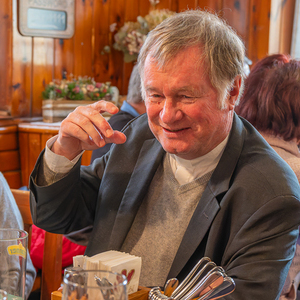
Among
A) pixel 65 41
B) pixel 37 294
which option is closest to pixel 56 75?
pixel 65 41

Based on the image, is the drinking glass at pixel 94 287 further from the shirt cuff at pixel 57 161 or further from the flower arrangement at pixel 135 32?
the flower arrangement at pixel 135 32

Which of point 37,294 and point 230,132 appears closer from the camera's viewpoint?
point 230,132

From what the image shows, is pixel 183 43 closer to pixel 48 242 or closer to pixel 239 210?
pixel 239 210

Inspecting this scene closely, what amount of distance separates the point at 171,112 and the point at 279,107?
78cm

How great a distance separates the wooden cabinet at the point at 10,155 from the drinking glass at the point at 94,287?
9.32ft

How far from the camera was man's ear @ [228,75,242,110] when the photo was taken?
1045mm

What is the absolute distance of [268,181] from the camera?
96 centimetres

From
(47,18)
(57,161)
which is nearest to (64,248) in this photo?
(57,161)

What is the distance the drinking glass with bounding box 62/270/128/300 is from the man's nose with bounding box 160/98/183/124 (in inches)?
20.9

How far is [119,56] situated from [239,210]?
10.5 feet

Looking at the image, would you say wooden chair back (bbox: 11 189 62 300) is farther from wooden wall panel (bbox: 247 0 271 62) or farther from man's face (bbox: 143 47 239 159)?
wooden wall panel (bbox: 247 0 271 62)

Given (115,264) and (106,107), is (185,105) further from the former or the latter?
(115,264)

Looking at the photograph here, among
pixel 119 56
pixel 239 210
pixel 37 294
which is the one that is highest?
pixel 119 56

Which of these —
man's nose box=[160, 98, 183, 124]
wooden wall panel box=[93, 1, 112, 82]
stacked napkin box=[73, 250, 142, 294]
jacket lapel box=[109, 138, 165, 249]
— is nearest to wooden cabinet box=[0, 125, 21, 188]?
wooden wall panel box=[93, 1, 112, 82]
